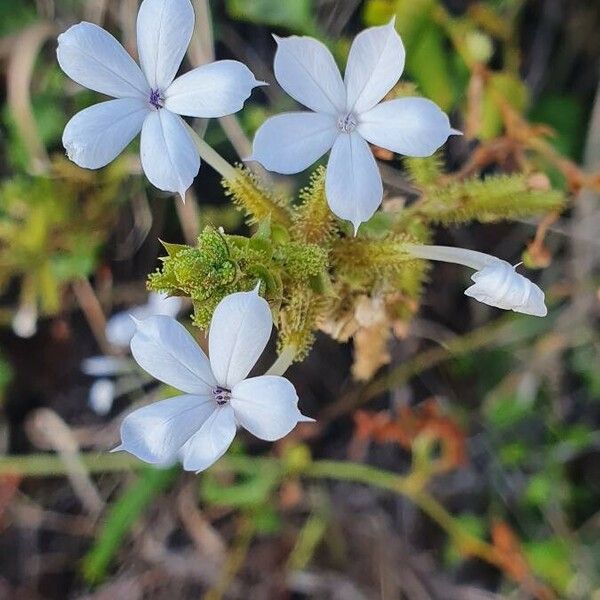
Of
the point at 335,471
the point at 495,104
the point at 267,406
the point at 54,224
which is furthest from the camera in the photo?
the point at 335,471

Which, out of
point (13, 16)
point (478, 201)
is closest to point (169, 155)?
point (478, 201)

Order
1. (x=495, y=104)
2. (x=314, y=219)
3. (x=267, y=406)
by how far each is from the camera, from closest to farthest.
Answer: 1. (x=267, y=406)
2. (x=314, y=219)
3. (x=495, y=104)

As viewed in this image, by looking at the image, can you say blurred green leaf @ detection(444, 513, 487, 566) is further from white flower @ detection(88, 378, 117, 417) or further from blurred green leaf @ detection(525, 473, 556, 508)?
white flower @ detection(88, 378, 117, 417)

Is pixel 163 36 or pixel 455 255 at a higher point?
pixel 163 36

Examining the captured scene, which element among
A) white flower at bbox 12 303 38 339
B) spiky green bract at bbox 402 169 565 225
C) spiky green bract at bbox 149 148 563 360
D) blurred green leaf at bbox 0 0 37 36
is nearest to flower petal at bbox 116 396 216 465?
spiky green bract at bbox 149 148 563 360

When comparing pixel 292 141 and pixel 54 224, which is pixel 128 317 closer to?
pixel 54 224

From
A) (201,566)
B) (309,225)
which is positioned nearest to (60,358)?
(201,566)
